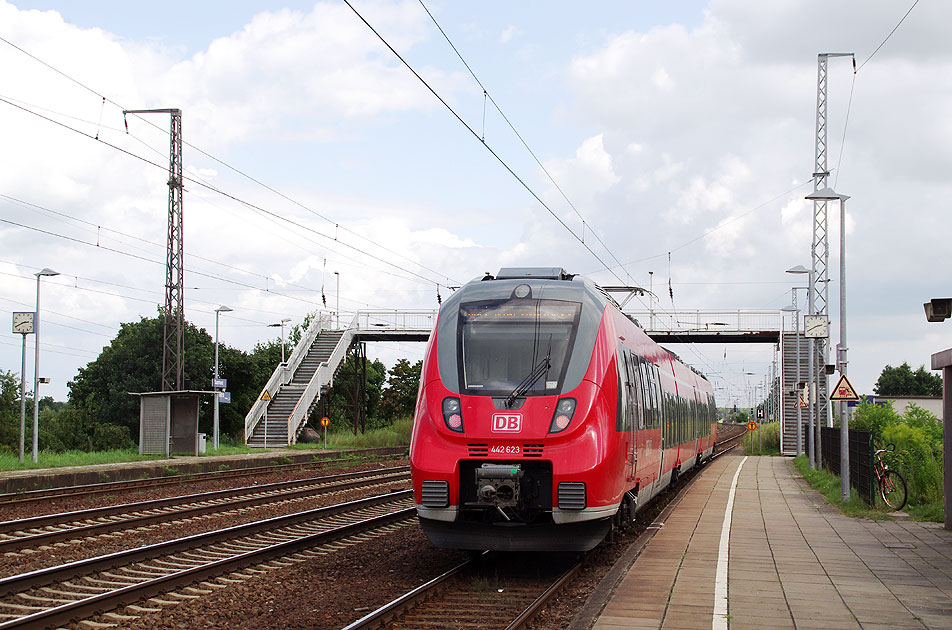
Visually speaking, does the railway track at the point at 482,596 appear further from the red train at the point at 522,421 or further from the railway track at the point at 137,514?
the railway track at the point at 137,514

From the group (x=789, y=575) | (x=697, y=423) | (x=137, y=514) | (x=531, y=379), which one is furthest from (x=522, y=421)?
(x=697, y=423)

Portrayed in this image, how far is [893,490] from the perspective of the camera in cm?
1912

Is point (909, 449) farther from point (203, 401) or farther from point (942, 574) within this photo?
point (203, 401)

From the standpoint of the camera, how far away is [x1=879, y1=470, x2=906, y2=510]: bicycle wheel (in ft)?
58.9

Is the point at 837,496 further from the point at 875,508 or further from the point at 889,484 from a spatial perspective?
the point at 875,508

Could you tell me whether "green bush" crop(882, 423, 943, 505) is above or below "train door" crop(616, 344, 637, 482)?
below

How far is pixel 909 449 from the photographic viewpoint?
62.8 feet

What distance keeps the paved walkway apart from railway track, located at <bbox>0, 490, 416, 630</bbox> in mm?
4266

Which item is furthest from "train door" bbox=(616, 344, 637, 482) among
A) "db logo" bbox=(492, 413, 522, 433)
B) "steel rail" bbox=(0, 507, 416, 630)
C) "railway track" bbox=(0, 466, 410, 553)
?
"railway track" bbox=(0, 466, 410, 553)

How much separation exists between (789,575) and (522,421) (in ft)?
11.1

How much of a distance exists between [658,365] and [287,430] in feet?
99.9

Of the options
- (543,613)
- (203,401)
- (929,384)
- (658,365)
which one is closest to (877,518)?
(658,365)

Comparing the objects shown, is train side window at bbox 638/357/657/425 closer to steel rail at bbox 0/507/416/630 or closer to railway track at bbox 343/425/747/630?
railway track at bbox 343/425/747/630

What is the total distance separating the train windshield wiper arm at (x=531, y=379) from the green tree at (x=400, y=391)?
162ft
